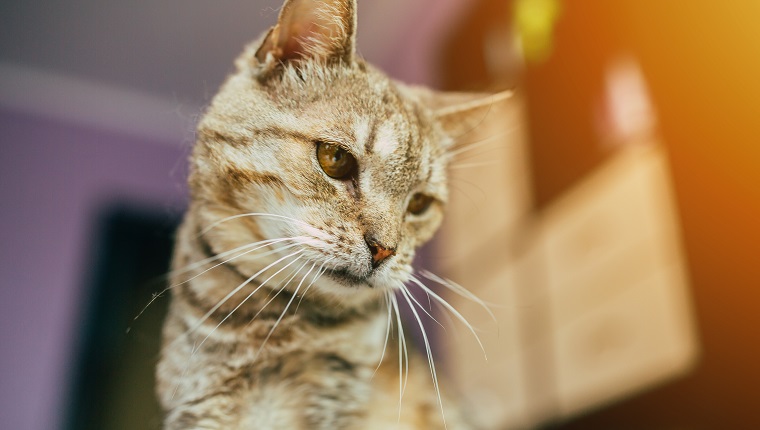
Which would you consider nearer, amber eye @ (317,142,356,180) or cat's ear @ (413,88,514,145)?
amber eye @ (317,142,356,180)

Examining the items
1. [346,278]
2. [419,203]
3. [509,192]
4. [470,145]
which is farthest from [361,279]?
[509,192]

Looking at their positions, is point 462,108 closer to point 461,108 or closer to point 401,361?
point 461,108

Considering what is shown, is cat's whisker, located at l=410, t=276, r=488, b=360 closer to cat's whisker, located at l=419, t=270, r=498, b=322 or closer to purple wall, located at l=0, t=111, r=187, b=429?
cat's whisker, located at l=419, t=270, r=498, b=322

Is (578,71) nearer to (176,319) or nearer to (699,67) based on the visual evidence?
(699,67)

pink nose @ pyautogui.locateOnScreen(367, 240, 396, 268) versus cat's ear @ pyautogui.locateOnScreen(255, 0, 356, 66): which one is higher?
cat's ear @ pyautogui.locateOnScreen(255, 0, 356, 66)

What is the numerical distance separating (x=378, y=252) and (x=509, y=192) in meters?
0.58

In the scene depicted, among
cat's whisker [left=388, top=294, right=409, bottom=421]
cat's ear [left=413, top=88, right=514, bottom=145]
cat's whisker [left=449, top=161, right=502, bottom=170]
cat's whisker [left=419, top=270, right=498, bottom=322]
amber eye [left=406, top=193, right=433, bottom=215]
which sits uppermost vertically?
cat's ear [left=413, top=88, right=514, bottom=145]

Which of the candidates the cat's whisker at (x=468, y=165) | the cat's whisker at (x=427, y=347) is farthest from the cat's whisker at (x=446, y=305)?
the cat's whisker at (x=468, y=165)

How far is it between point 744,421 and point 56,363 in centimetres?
93

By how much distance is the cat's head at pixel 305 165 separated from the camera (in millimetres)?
435

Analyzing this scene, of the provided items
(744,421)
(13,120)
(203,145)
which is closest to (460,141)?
(203,145)

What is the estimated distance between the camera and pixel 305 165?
0.45 meters

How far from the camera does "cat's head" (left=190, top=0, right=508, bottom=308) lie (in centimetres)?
43

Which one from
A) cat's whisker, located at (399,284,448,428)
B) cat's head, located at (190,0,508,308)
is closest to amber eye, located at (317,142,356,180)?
cat's head, located at (190,0,508,308)
